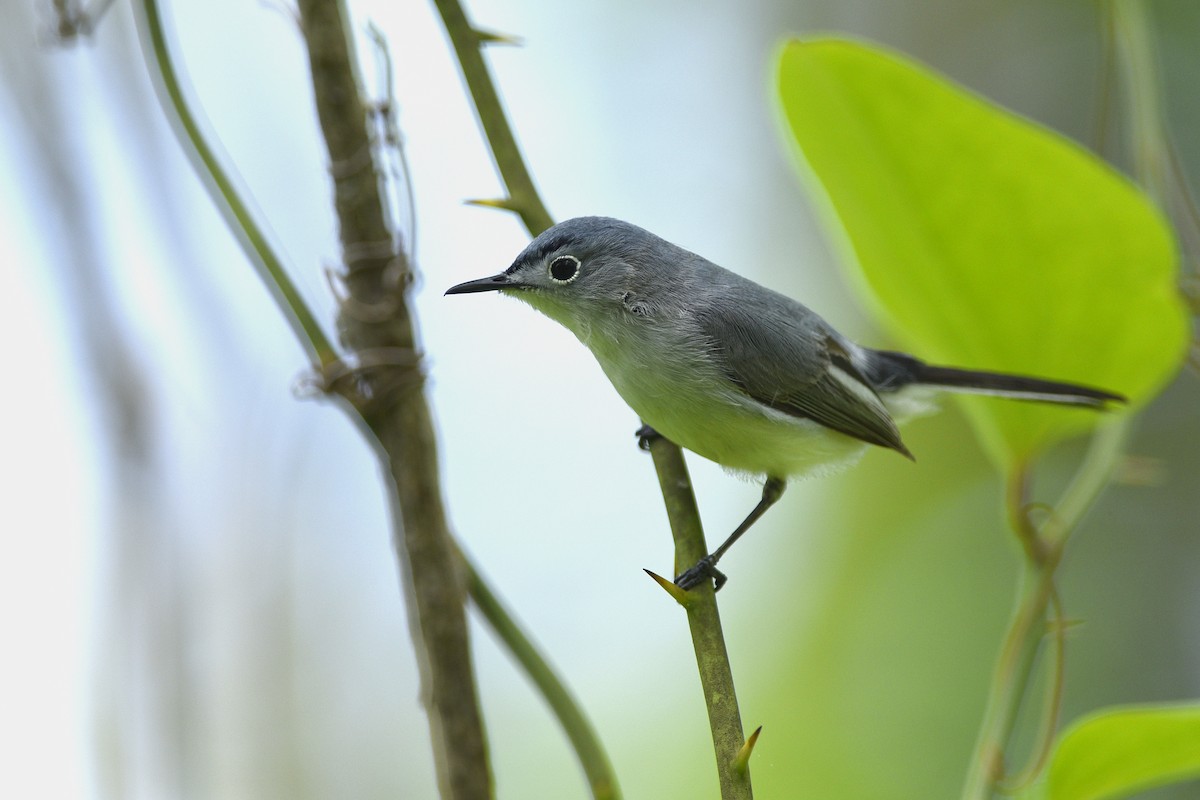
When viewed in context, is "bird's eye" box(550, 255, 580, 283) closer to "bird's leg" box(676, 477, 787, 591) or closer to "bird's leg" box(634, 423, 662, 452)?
"bird's leg" box(634, 423, 662, 452)

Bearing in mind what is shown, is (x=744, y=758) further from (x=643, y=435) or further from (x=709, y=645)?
(x=643, y=435)

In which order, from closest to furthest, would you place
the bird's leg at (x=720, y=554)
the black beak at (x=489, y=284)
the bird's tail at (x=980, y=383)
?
the bird's leg at (x=720, y=554) < the bird's tail at (x=980, y=383) < the black beak at (x=489, y=284)

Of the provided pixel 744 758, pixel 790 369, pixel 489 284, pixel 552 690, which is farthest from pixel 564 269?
pixel 744 758

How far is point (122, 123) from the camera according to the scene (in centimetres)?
236

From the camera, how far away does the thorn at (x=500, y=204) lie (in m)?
1.43

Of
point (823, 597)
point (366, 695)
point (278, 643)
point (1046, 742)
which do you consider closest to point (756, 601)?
point (823, 597)

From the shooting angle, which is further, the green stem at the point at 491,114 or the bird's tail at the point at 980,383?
the bird's tail at the point at 980,383

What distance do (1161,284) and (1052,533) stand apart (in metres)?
0.38

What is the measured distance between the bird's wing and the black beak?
1.34 feet

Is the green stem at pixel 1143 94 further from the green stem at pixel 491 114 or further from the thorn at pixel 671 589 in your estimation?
the thorn at pixel 671 589

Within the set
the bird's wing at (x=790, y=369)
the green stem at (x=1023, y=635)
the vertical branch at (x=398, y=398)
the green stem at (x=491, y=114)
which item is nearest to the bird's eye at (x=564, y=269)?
the bird's wing at (x=790, y=369)

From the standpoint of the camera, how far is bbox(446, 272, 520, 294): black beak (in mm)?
1974

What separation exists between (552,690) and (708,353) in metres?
0.95

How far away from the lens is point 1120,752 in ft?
4.04
